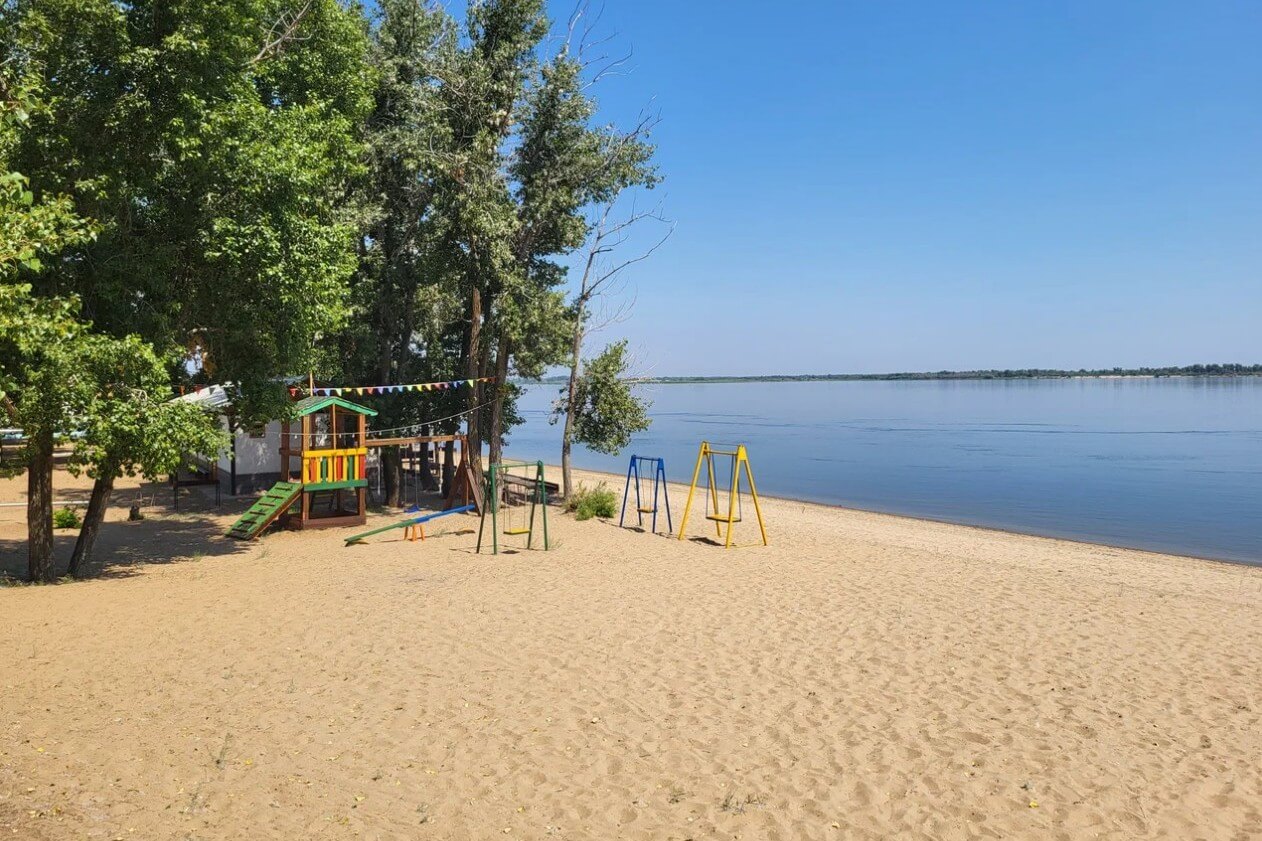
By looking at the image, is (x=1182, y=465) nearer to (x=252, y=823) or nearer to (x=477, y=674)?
(x=477, y=674)

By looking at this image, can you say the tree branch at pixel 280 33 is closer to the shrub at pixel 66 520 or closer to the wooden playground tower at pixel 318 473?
the wooden playground tower at pixel 318 473

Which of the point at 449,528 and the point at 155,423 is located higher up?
the point at 155,423

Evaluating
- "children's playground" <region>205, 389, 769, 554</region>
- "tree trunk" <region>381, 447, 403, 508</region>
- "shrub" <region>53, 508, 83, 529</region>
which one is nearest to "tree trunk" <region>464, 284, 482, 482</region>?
"children's playground" <region>205, 389, 769, 554</region>

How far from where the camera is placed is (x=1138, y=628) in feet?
34.0

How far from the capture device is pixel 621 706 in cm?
732

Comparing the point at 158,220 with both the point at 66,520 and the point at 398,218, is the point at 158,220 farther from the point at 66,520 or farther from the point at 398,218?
the point at 398,218

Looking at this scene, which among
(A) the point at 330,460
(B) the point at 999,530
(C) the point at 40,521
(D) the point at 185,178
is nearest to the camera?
(C) the point at 40,521

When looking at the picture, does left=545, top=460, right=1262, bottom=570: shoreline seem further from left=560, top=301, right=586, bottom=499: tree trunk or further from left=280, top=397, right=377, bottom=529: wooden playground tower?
left=280, top=397, right=377, bottom=529: wooden playground tower

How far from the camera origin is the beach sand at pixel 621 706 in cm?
545

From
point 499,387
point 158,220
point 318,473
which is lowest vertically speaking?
point 318,473

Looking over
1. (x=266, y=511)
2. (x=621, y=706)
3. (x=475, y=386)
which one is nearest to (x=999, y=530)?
(x=475, y=386)

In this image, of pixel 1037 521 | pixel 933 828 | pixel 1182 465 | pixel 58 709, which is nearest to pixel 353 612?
pixel 58 709

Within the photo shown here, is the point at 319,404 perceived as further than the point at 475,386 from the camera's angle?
A: No

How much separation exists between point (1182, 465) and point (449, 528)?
4239cm
